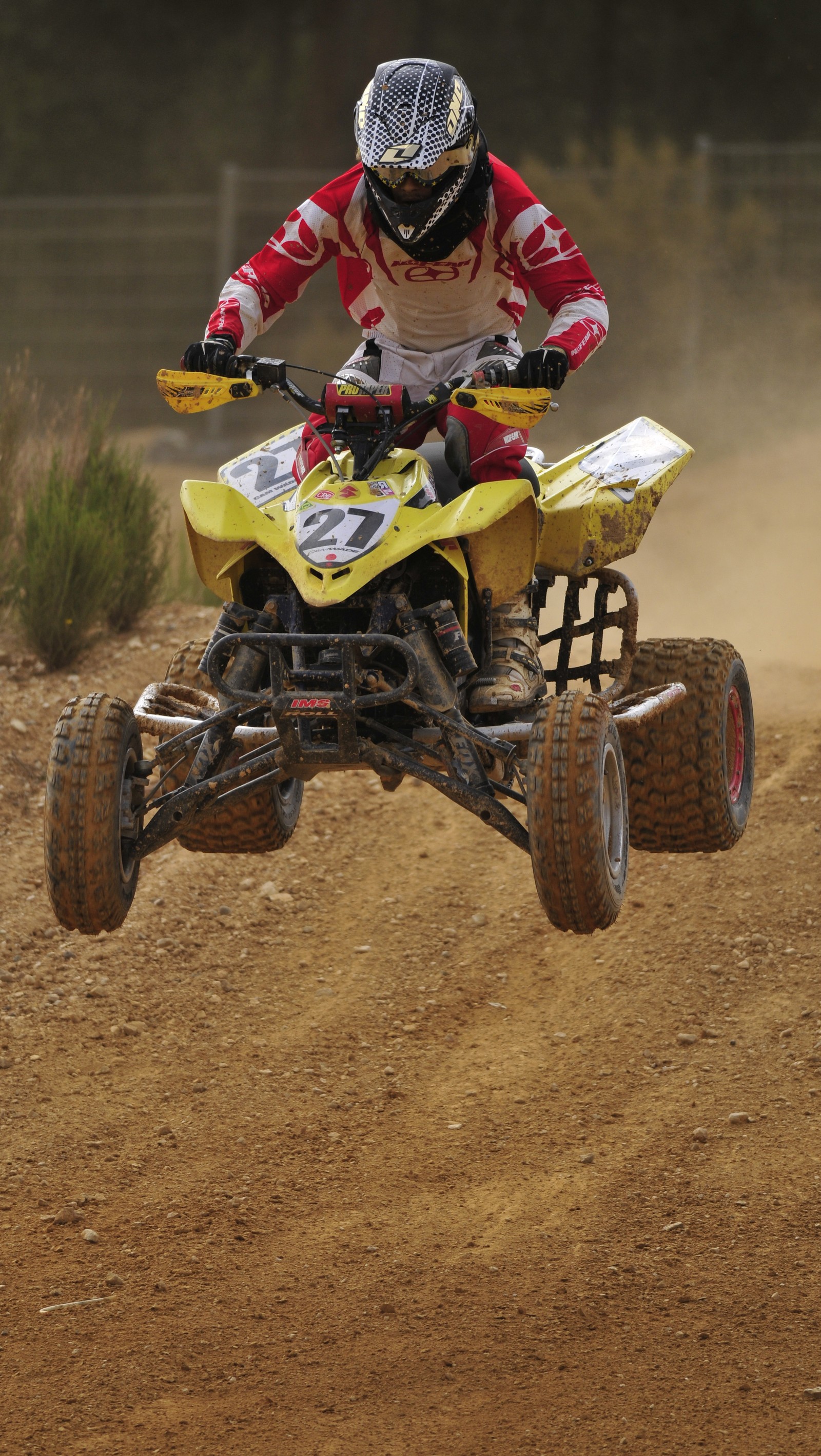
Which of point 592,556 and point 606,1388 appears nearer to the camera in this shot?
point 606,1388

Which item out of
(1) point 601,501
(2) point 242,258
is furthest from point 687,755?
(2) point 242,258

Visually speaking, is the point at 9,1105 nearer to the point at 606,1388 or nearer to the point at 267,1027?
the point at 267,1027

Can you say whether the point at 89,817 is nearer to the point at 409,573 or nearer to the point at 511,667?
the point at 409,573

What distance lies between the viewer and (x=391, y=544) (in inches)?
175

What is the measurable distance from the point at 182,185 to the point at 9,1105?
83.1 ft

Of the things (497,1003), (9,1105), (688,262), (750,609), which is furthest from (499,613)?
(688,262)

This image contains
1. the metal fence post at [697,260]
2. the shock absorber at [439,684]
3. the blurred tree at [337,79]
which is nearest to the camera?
the shock absorber at [439,684]

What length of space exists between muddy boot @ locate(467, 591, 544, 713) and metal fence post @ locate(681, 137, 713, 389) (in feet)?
41.3

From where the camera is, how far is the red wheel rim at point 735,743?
19.2ft

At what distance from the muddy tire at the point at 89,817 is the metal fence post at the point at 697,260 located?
13425 mm

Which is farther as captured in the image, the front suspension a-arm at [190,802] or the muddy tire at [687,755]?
the muddy tire at [687,755]

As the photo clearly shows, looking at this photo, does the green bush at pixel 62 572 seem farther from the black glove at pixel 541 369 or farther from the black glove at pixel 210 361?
the black glove at pixel 541 369

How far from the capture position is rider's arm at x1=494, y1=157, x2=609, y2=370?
5.02m

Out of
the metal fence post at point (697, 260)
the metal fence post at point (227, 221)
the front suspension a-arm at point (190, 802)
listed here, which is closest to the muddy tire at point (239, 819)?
the front suspension a-arm at point (190, 802)
